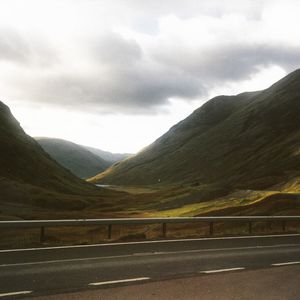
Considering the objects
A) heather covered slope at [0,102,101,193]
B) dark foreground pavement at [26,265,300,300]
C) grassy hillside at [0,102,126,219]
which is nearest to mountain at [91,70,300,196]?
grassy hillside at [0,102,126,219]

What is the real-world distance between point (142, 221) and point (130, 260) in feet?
22.1

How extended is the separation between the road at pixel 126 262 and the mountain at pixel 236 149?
246ft

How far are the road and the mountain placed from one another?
246ft

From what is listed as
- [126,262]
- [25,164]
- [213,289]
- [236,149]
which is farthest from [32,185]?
[236,149]

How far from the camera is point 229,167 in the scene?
127625 mm

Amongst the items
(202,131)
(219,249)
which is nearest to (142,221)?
(219,249)

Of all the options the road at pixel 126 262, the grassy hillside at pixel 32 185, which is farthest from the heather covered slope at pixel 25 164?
the road at pixel 126 262

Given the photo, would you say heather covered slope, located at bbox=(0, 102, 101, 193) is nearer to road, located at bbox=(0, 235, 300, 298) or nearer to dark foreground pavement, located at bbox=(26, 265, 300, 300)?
road, located at bbox=(0, 235, 300, 298)

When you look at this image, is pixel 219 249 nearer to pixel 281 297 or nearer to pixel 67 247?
pixel 67 247

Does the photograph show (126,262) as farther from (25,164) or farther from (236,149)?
(236,149)

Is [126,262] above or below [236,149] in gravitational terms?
below

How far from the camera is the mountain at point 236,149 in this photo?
10938 centimetres

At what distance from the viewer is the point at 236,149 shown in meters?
138

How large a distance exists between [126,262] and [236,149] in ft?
417
